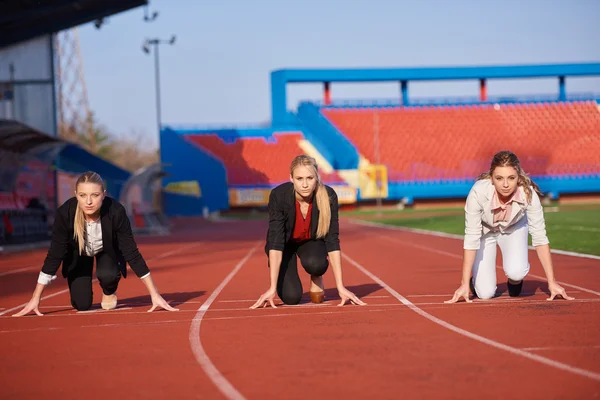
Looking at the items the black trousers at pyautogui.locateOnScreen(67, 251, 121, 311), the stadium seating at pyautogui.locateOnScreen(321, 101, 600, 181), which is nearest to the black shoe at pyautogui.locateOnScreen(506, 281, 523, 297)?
the black trousers at pyautogui.locateOnScreen(67, 251, 121, 311)

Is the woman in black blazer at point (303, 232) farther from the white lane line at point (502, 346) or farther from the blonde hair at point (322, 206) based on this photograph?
the white lane line at point (502, 346)

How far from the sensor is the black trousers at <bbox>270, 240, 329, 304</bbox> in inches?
342

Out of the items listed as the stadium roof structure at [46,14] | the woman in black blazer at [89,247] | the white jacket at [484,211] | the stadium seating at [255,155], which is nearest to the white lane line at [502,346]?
the white jacket at [484,211]

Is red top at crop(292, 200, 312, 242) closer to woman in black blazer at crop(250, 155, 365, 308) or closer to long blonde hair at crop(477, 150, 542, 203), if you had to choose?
woman in black blazer at crop(250, 155, 365, 308)

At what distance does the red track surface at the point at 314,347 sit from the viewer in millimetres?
4773

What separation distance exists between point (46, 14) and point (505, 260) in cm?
2791

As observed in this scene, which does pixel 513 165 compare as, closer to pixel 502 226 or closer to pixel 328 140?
pixel 502 226

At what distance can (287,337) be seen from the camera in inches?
260

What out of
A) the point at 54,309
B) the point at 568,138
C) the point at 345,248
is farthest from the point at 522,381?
the point at 568,138

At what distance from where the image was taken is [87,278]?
8977mm

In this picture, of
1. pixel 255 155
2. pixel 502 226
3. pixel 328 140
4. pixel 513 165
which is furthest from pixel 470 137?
pixel 513 165

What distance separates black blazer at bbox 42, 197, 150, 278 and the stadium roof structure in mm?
22827

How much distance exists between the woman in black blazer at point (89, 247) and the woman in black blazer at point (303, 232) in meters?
1.30

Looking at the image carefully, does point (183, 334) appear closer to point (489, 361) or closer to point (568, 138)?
point (489, 361)
